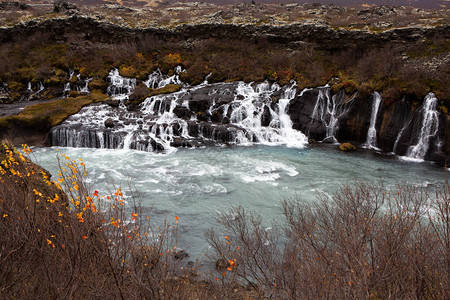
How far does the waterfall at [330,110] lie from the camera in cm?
2642

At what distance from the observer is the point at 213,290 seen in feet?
23.7

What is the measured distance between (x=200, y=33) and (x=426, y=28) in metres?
30.3

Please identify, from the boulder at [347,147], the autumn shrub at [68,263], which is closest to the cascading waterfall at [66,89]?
the boulder at [347,147]

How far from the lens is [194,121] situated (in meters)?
28.3

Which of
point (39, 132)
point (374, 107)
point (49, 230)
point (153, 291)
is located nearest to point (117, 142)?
point (39, 132)

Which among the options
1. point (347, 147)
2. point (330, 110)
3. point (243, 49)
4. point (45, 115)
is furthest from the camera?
point (243, 49)


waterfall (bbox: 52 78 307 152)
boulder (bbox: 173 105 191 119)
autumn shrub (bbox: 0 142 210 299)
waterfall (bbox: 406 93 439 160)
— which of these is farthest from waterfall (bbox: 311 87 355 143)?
autumn shrub (bbox: 0 142 210 299)

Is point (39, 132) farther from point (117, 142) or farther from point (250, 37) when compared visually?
point (250, 37)

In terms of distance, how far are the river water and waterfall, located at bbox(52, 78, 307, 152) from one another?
53.8 inches

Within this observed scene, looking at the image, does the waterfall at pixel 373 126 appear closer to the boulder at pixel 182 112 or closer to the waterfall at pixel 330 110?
the waterfall at pixel 330 110

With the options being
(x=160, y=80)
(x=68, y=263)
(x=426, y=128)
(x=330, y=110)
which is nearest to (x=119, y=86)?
(x=160, y=80)

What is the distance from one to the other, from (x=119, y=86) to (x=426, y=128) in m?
33.7

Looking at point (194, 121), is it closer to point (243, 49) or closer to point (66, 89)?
point (243, 49)

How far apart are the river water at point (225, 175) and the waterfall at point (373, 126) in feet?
6.97
